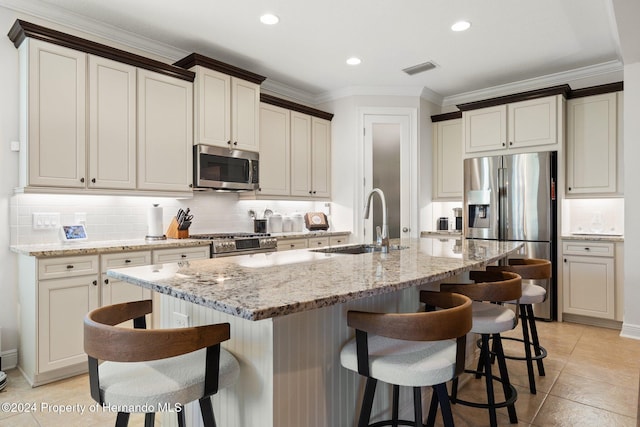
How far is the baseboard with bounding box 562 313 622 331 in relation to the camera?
12.7 feet

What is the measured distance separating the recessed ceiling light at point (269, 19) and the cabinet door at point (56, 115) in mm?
1422

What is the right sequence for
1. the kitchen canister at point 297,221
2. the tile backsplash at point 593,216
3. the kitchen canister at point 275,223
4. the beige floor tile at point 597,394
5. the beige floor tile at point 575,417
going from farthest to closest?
the kitchen canister at point 297,221 → the kitchen canister at point 275,223 → the tile backsplash at point 593,216 → the beige floor tile at point 597,394 → the beige floor tile at point 575,417

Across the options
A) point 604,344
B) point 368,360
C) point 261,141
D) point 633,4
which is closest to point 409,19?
point 633,4

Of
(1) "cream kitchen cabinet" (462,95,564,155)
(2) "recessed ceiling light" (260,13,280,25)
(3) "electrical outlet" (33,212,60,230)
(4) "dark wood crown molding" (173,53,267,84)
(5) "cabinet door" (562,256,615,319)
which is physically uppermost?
(2) "recessed ceiling light" (260,13,280,25)

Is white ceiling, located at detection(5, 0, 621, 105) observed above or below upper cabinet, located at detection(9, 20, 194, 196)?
above

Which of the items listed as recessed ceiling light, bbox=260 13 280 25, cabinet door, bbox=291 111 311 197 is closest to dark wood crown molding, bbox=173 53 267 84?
recessed ceiling light, bbox=260 13 280 25

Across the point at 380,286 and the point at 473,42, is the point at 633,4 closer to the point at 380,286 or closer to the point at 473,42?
the point at 473,42

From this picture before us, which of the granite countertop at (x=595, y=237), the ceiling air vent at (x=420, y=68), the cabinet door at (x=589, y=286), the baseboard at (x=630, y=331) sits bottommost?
the baseboard at (x=630, y=331)

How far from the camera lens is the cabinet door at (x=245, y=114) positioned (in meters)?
3.97

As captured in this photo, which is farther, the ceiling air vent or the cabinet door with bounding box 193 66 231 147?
the ceiling air vent

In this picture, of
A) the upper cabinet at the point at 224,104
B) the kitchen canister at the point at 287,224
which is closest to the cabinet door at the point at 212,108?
the upper cabinet at the point at 224,104

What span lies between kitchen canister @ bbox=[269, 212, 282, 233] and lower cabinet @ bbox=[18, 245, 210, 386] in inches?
77.4

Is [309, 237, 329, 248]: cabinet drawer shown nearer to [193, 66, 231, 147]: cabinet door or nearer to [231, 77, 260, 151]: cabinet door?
[231, 77, 260, 151]: cabinet door

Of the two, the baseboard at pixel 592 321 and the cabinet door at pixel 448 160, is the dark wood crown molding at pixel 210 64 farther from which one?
the baseboard at pixel 592 321
